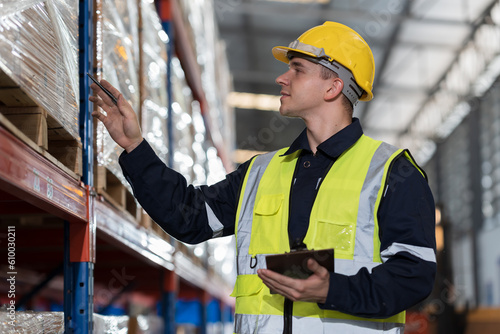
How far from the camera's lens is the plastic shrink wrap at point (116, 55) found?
10.3 ft

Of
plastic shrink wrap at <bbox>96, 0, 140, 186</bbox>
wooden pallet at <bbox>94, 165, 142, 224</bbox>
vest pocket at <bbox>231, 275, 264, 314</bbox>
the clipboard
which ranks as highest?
plastic shrink wrap at <bbox>96, 0, 140, 186</bbox>

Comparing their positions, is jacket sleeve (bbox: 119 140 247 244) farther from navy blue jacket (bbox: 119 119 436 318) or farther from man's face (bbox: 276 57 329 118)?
man's face (bbox: 276 57 329 118)

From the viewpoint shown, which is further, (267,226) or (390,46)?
(390,46)

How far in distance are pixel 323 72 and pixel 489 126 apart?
11615 millimetres

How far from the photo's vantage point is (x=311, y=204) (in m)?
2.25

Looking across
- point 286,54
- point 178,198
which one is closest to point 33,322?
point 178,198

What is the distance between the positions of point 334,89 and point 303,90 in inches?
5.0

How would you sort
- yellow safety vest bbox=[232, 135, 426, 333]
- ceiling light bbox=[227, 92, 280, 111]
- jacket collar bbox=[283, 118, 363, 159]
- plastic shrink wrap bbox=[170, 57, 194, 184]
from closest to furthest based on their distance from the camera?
yellow safety vest bbox=[232, 135, 426, 333]
jacket collar bbox=[283, 118, 363, 159]
plastic shrink wrap bbox=[170, 57, 194, 184]
ceiling light bbox=[227, 92, 280, 111]

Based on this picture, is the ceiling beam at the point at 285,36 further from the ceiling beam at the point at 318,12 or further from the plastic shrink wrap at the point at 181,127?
the plastic shrink wrap at the point at 181,127

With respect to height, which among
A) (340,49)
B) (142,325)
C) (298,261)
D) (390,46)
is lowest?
(142,325)

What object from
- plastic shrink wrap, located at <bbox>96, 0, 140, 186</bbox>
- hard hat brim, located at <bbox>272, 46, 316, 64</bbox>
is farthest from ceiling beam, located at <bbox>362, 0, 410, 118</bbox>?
hard hat brim, located at <bbox>272, 46, 316, 64</bbox>

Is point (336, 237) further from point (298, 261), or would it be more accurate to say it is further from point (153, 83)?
point (153, 83)

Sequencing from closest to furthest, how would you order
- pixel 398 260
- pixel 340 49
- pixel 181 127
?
1. pixel 398 260
2. pixel 340 49
3. pixel 181 127

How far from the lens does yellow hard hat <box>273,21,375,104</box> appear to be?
8.32ft
